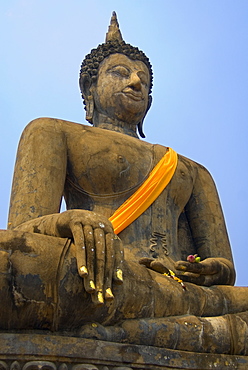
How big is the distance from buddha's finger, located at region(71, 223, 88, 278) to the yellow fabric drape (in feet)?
5.86

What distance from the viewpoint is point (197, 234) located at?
27.6 feet

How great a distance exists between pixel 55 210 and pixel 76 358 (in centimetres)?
228

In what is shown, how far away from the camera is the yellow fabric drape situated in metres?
7.50

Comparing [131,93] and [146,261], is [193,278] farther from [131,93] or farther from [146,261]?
[131,93]

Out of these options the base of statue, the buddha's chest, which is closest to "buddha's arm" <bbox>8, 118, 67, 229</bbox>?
the buddha's chest

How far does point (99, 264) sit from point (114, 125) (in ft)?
12.0

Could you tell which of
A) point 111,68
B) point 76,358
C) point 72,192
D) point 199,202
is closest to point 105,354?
point 76,358

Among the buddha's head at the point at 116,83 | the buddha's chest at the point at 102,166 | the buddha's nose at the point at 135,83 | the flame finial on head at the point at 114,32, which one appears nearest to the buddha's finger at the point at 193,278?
the buddha's chest at the point at 102,166

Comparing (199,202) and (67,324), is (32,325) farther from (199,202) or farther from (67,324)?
(199,202)

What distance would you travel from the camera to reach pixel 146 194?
780cm

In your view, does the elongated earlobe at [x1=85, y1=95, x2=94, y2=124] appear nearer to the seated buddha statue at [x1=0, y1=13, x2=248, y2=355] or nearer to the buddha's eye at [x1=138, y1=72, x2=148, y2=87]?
the seated buddha statue at [x1=0, y1=13, x2=248, y2=355]

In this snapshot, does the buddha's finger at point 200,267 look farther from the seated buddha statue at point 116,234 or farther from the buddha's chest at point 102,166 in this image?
the buddha's chest at point 102,166

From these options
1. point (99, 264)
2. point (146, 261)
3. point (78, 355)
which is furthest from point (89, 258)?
point (146, 261)

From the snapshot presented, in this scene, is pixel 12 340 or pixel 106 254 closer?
pixel 12 340
